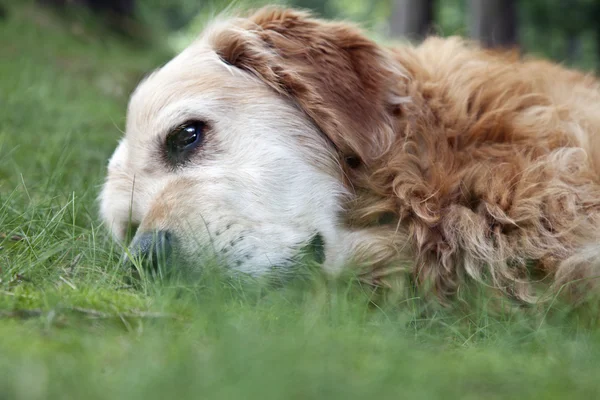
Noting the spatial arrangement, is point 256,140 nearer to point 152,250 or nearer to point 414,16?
point 152,250

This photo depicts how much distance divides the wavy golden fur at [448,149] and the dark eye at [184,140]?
0.37 meters

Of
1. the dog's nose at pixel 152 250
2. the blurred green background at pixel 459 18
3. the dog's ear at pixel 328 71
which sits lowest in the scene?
the blurred green background at pixel 459 18

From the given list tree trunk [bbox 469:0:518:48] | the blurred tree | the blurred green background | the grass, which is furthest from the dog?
the blurred tree

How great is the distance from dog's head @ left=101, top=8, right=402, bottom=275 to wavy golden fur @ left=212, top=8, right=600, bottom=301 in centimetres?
1

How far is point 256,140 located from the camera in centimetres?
286

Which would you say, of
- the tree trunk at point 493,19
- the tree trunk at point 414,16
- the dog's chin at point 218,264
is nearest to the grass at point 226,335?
the dog's chin at point 218,264

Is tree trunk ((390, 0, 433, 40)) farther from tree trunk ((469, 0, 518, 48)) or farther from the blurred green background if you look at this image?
tree trunk ((469, 0, 518, 48))

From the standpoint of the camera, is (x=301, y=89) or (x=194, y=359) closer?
(x=194, y=359)

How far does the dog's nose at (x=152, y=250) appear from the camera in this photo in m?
2.57

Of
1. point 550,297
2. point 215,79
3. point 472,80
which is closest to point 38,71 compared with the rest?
point 215,79

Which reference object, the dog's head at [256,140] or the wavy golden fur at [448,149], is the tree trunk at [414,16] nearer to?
the wavy golden fur at [448,149]

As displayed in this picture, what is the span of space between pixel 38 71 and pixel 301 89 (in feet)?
15.9

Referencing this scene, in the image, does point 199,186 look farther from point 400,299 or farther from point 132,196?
point 400,299

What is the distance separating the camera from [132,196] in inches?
118
